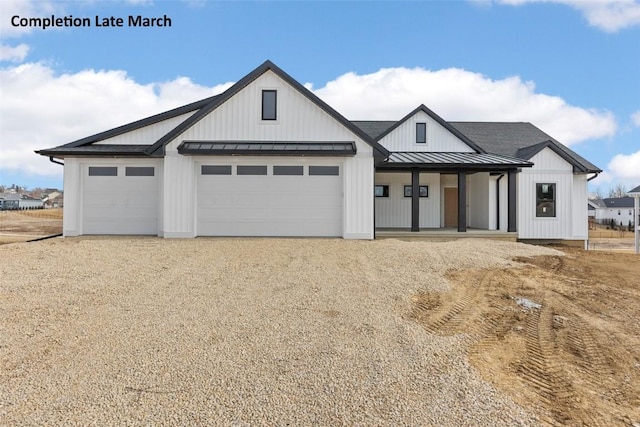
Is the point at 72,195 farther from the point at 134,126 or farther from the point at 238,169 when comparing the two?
the point at 238,169

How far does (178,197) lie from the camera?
11.7 m

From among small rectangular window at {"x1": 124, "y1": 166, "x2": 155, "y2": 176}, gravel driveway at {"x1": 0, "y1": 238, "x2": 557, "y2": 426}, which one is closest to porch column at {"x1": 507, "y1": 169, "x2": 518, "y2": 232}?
gravel driveway at {"x1": 0, "y1": 238, "x2": 557, "y2": 426}

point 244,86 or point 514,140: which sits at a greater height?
point 244,86

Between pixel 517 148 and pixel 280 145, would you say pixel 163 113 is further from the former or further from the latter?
pixel 517 148

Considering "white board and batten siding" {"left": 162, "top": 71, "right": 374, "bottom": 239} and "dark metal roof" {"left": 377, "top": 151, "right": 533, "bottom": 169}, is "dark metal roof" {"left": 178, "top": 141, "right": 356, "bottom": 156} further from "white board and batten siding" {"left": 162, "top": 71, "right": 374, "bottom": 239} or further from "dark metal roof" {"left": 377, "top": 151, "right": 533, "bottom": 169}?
"dark metal roof" {"left": 377, "top": 151, "right": 533, "bottom": 169}

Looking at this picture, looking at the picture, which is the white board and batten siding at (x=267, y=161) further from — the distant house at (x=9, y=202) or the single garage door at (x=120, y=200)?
the distant house at (x=9, y=202)

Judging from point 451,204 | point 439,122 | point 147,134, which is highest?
point 439,122

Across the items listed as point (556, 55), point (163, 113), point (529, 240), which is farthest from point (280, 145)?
point (556, 55)

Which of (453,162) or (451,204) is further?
(451,204)

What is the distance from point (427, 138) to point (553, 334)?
12466mm

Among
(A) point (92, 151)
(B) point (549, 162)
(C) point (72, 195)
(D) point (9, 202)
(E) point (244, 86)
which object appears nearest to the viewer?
(E) point (244, 86)

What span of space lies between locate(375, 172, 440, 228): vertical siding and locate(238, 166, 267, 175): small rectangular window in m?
6.28

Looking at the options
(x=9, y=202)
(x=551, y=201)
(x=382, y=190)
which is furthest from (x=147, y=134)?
(x=9, y=202)

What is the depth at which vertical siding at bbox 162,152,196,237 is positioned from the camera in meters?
11.7
